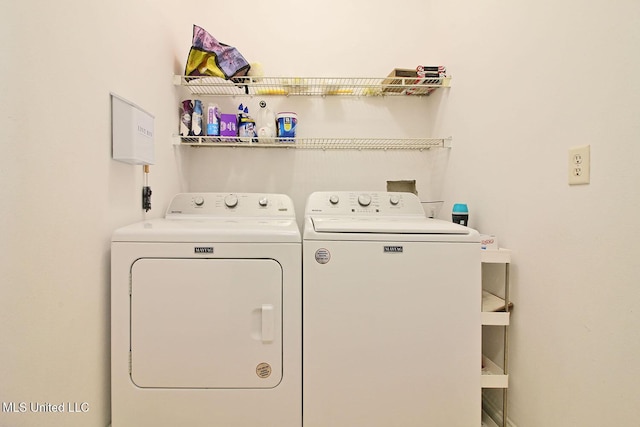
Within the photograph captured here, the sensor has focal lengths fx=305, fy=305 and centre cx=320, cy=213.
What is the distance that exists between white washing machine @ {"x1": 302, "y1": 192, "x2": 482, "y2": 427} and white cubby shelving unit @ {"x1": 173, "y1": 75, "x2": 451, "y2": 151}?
975mm

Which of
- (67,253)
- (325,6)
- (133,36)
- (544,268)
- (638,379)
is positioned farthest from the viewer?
(325,6)

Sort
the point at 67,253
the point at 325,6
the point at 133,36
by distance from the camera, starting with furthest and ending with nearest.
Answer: the point at 325,6 → the point at 133,36 → the point at 67,253

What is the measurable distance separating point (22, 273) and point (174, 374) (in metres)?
0.61

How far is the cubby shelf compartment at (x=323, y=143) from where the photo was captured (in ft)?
6.14

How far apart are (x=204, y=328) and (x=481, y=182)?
1.46 metres

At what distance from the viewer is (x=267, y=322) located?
45.5 inches

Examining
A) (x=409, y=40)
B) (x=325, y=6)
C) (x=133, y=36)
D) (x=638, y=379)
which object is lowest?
(x=638, y=379)

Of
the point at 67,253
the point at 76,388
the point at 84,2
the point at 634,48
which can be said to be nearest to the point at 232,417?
the point at 76,388

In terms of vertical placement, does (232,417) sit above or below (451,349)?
below

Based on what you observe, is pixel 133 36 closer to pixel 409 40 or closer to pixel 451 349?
pixel 409 40

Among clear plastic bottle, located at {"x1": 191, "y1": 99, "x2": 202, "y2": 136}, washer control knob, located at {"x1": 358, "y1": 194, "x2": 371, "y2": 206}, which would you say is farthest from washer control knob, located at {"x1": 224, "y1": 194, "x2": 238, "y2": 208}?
washer control knob, located at {"x1": 358, "y1": 194, "x2": 371, "y2": 206}

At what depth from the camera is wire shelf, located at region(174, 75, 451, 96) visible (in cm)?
186

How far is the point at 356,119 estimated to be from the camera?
2.13 m


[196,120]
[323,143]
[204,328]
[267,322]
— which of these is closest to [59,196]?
[204,328]
